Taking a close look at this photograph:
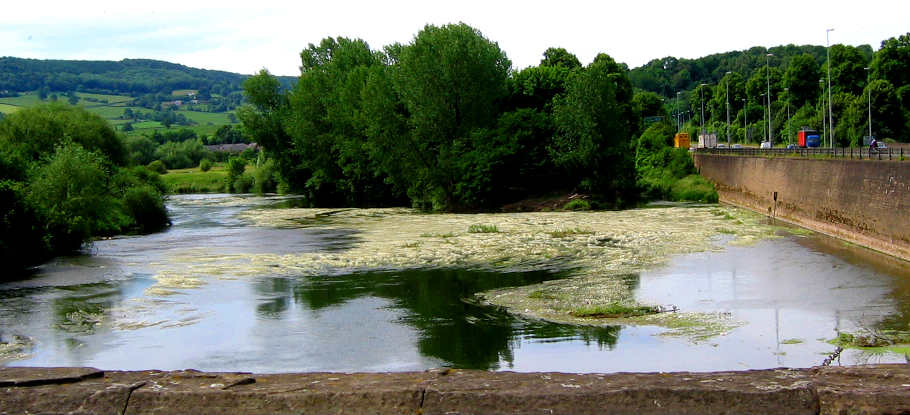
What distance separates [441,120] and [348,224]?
11.9 m

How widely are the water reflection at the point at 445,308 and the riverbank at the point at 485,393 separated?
25.6 ft

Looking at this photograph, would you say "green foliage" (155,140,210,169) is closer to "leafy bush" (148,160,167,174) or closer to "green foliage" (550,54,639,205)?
"leafy bush" (148,160,167,174)

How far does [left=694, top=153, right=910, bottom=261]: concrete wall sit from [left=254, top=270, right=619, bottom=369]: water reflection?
11109 millimetres

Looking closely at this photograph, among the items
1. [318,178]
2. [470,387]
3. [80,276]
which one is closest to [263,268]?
[80,276]

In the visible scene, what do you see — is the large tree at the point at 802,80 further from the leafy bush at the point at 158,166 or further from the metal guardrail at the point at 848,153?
the leafy bush at the point at 158,166

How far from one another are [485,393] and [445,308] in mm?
13704

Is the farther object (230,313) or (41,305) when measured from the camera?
(41,305)

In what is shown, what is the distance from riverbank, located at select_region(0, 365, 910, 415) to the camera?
466 cm

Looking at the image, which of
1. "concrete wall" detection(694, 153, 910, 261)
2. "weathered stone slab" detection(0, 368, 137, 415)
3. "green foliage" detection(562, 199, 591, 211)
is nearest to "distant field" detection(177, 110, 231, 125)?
"green foliage" detection(562, 199, 591, 211)

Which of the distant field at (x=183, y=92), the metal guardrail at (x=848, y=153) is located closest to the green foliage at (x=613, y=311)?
the metal guardrail at (x=848, y=153)

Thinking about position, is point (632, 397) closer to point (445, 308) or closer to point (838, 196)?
point (445, 308)

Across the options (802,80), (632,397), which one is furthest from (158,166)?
(632,397)

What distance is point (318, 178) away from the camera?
64.6 metres

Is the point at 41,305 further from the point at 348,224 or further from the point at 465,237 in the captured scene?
the point at 348,224
